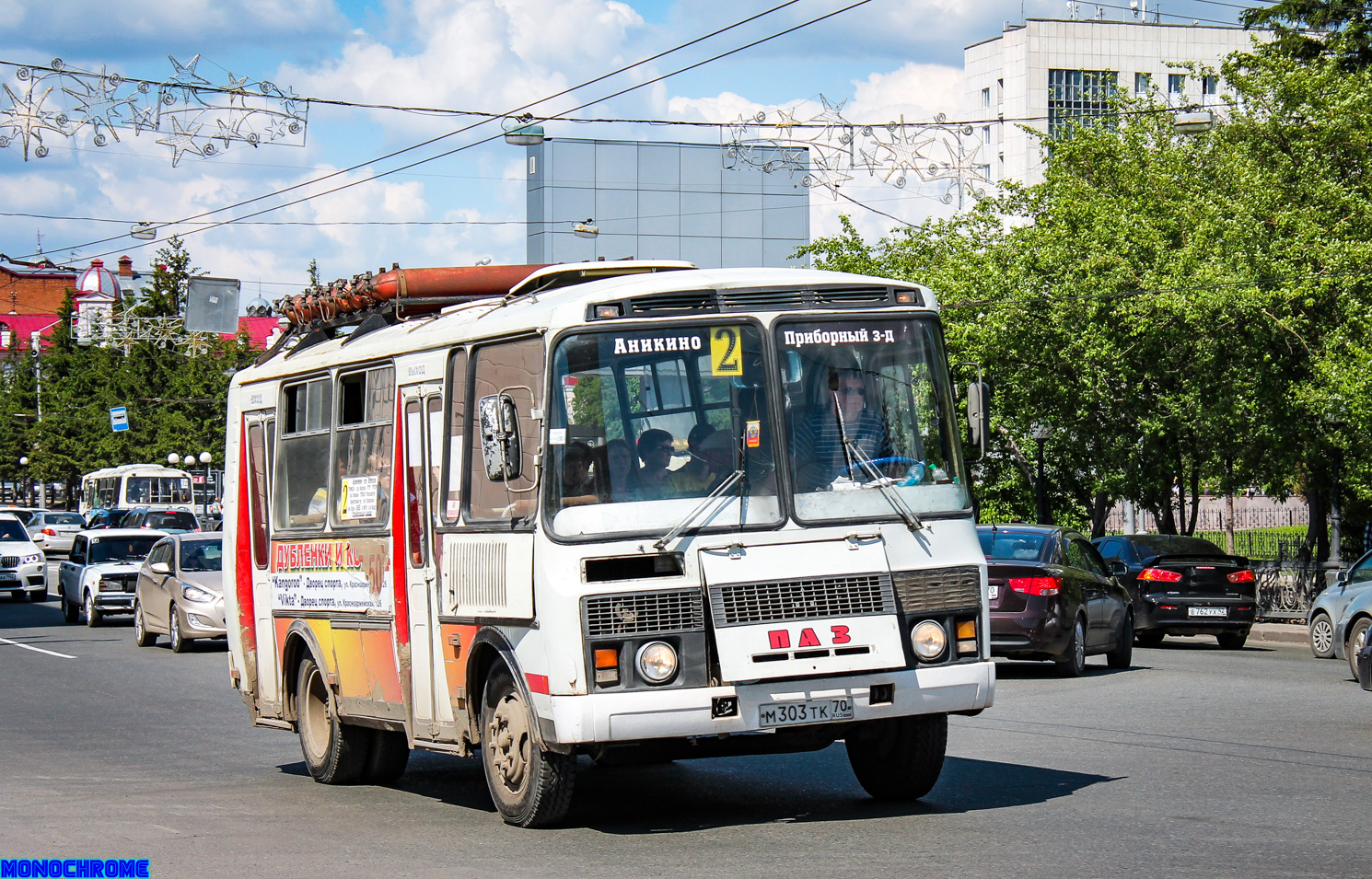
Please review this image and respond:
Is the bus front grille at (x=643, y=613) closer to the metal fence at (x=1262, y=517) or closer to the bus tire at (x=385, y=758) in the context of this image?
the bus tire at (x=385, y=758)

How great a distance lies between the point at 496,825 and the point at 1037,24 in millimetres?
97651

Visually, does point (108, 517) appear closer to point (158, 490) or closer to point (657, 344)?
point (158, 490)

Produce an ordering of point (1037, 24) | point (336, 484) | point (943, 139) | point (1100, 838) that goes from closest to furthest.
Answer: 1. point (1100, 838)
2. point (336, 484)
3. point (943, 139)
4. point (1037, 24)

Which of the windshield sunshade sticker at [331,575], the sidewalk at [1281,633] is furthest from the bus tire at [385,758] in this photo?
the sidewalk at [1281,633]

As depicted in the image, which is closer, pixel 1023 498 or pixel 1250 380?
pixel 1250 380

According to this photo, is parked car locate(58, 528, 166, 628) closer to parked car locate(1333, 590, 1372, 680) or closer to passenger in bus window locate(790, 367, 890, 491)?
parked car locate(1333, 590, 1372, 680)

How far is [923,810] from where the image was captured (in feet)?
29.8

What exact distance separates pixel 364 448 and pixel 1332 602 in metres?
14.3

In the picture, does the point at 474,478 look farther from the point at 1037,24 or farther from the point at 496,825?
the point at 1037,24

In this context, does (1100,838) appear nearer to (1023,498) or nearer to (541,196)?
(1023,498)

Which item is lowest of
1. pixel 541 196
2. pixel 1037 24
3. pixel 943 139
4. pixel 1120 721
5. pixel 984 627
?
pixel 1120 721

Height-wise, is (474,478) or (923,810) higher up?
(474,478)

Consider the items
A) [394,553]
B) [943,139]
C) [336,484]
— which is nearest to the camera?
[394,553]

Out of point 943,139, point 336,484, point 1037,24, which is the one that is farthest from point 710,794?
point 1037,24
